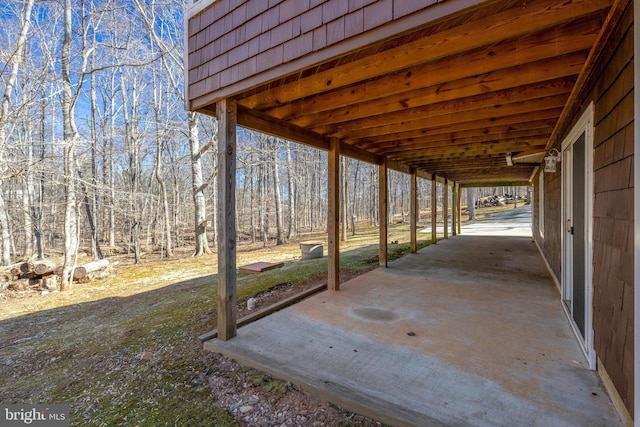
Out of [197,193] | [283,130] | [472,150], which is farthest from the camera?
[197,193]

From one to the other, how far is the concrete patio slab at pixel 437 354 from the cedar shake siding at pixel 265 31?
2291mm

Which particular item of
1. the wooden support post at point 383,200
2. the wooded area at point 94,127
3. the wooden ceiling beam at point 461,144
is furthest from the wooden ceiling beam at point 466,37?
the wooded area at point 94,127

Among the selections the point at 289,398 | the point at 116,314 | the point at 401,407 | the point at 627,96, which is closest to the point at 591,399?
the point at 401,407

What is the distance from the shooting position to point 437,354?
7.85ft

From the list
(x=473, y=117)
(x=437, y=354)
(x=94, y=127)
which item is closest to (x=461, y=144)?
(x=473, y=117)

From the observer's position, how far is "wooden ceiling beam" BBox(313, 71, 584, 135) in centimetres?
238

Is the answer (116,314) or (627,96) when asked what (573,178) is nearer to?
A: (627,96)

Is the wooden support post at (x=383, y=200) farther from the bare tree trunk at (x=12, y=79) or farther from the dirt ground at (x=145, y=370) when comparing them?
the bare tree trunk at (x=12, y=79)

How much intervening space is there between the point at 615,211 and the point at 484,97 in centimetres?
172

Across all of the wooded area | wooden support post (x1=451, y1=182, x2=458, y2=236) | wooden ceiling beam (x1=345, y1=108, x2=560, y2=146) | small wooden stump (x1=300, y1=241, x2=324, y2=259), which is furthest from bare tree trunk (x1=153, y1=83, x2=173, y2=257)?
wooden support post (x1=451, y1=182, x2=458, y2=236)

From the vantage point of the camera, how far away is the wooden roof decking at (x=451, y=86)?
1.66 metres

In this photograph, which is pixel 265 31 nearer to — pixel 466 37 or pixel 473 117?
pixel 466 37

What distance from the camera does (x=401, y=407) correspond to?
5.79 feet

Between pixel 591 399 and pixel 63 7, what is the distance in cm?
1228
